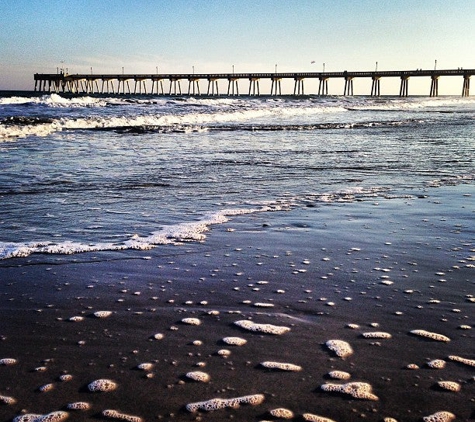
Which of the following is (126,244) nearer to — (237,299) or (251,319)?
(237,299)

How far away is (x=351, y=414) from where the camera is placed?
1.91m

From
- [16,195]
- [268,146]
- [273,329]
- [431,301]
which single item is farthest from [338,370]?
[268,146]

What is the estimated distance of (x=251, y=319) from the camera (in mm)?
2779

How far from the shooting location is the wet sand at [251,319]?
2.01m

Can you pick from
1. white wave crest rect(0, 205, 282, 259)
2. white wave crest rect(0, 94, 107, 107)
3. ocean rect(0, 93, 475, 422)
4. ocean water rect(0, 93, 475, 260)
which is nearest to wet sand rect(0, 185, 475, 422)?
ocean rect(0, 93, 475, 422)

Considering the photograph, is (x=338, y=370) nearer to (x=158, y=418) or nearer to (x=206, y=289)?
(x=158, y=418)

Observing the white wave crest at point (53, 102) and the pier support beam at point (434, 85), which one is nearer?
the white wave crest at point (53, 102)

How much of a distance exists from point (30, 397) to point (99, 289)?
1.22 m

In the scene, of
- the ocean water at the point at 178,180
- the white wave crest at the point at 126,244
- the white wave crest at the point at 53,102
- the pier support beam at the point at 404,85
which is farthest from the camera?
the pier support beam at the point at 404,85

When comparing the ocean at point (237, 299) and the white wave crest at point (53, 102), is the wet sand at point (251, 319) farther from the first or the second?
the white wave crest at point (53, 102)

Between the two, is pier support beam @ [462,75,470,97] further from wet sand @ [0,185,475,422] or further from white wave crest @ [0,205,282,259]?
white wave crest @ [0,205,282,259]

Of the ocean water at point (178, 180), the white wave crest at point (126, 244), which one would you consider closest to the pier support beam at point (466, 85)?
the ocean water at point (178, 180)

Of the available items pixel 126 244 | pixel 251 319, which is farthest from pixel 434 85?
pixel 251 319

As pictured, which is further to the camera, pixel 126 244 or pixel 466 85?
pixel 466 85
